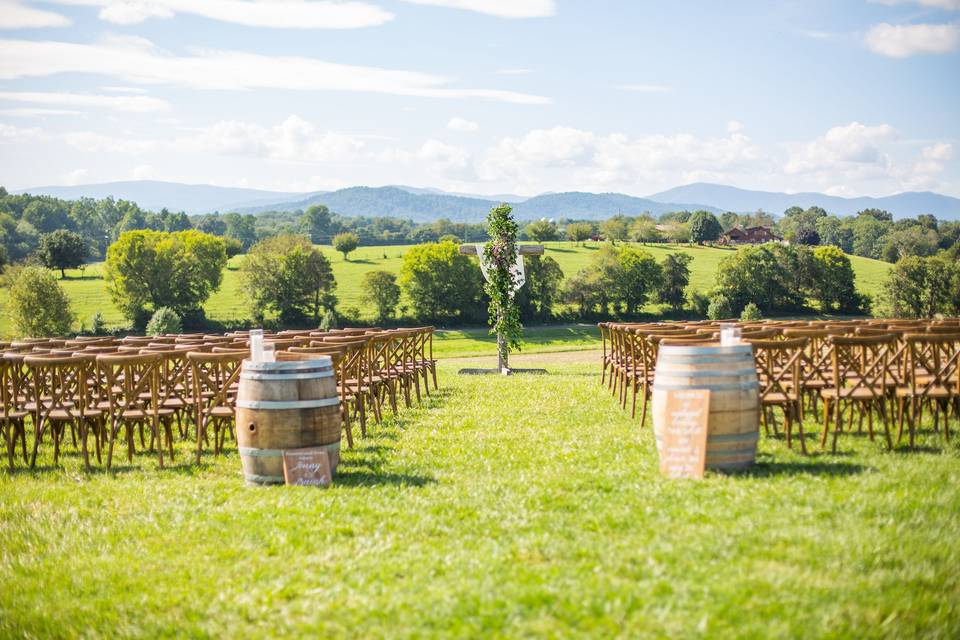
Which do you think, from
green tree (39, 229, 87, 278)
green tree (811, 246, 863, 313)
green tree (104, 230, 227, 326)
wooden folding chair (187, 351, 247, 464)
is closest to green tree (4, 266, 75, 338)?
green tree (104, 230, 227, 326)

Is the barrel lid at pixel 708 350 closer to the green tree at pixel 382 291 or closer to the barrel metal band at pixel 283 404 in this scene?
the barrel metal band at pixel 283 404

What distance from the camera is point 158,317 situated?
61750 millimetres

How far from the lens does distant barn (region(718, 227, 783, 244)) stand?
500 ft

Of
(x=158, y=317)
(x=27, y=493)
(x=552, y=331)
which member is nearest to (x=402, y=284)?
(x=552, y=331)

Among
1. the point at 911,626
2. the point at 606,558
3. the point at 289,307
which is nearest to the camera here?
the point at 911,626

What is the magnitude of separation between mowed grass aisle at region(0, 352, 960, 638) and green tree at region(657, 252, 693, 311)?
2716 inches

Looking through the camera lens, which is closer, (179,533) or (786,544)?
(786,544)

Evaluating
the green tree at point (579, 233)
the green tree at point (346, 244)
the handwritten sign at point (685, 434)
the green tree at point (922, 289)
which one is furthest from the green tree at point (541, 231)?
the handwritten sign at point (685, 434)

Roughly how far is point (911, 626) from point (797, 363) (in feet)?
14.7

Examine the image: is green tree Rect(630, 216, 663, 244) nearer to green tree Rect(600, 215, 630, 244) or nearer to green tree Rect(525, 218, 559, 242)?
green tree Rect(600, 215, 630, 244)

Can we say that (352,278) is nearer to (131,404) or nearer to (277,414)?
(131,404)

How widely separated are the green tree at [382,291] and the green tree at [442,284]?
3.61ft

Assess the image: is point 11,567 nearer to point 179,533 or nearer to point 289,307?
point 179,533

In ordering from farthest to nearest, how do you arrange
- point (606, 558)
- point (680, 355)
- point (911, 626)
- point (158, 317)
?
1. point (158, 317)
2. point (680, 355)
3. point (606, 558)
4. point (911, 626)
